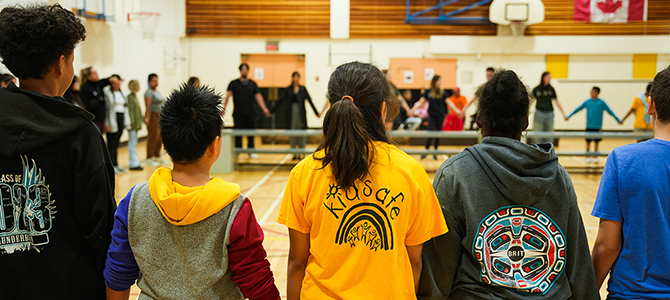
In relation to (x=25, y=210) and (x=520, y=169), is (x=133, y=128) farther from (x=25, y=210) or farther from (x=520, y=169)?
(x=520, y=169)

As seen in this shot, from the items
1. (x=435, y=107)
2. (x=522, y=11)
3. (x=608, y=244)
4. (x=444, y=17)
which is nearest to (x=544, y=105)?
(x=435, y=107)

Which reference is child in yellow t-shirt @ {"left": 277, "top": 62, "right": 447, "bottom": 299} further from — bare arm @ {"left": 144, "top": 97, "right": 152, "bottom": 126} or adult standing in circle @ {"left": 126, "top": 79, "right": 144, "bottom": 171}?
bare arm @ {"left": 144, "top": 97, "right": 152, "bottom": 126}

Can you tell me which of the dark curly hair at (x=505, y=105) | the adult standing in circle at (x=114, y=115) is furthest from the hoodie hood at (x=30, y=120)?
the adult standing in circle at (x=114, y=115)

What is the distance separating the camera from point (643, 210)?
5.41 ft

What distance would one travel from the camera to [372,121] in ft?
5.28

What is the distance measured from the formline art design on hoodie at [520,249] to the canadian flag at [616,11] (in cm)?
1287

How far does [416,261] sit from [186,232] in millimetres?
720

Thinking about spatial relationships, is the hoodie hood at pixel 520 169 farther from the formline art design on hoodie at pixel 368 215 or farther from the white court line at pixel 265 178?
the white court line at pixel 265 178

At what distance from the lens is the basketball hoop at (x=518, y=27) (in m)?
12.4

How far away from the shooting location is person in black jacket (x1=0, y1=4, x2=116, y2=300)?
4.88 feet

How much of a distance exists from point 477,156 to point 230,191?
0.80 metres

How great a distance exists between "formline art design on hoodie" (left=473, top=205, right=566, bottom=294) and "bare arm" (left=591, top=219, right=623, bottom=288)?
16 cm

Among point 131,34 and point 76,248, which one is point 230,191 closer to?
point 76,248

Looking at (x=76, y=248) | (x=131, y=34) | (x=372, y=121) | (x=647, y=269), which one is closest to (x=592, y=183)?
(x=647, y=269)
